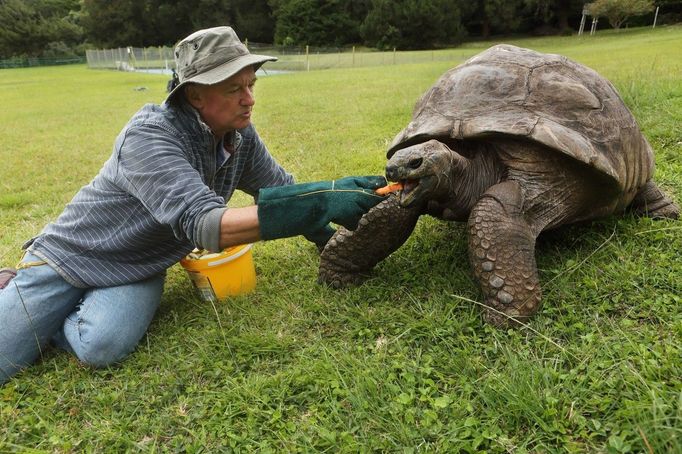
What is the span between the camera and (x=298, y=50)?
40.6 m

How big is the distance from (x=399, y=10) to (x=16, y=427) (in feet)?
166

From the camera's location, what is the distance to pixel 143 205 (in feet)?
8.08

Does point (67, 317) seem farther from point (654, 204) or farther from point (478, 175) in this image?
point (654, 204)

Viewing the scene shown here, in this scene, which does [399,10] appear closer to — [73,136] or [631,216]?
[73,136]

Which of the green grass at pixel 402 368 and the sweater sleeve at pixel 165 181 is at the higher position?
the sweater sleeve at pixel 165 181

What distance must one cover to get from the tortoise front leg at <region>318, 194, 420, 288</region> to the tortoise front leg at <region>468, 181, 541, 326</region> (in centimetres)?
36

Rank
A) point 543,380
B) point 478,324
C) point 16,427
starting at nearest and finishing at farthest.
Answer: point 543,380 → point 16,427 → point 478,324

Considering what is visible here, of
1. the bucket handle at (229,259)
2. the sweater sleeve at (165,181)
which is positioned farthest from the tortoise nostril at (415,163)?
the bucket handle at (229,259)

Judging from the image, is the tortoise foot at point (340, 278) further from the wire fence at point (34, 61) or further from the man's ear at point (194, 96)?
the wire fence at point (34, 61)

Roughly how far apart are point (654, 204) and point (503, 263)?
1.42m

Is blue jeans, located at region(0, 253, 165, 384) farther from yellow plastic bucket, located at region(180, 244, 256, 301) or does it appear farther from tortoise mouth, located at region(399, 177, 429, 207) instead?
tortoise mouth, located at region(399, 177, 429, 207)

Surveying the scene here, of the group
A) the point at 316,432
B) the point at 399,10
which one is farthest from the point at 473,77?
the point at 399,10

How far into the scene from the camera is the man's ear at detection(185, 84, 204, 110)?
7.84ft

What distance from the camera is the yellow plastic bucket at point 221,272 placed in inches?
108
